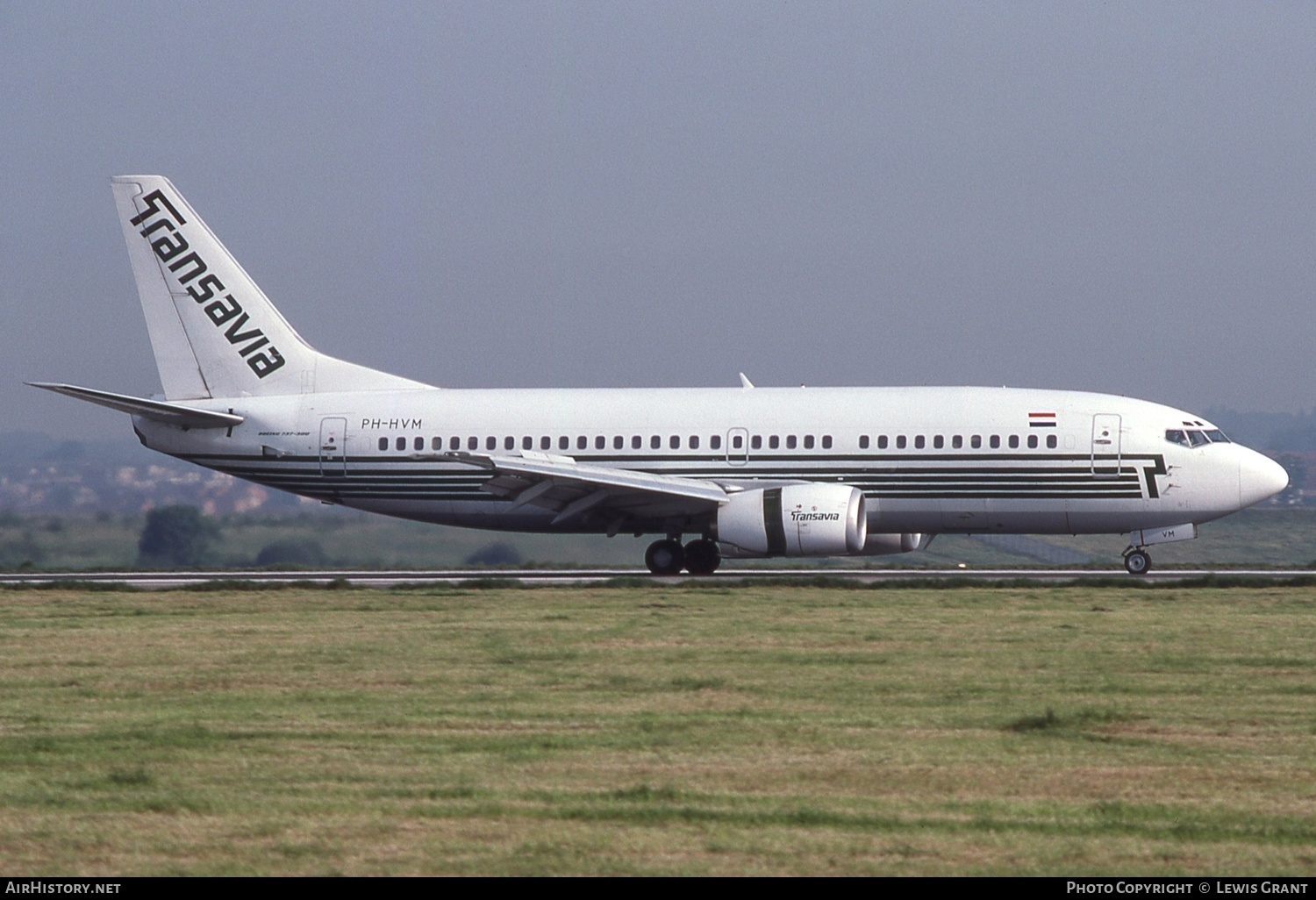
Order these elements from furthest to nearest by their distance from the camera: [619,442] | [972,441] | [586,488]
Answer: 1. [619,442]
2. [586,488]
3. [972,441]

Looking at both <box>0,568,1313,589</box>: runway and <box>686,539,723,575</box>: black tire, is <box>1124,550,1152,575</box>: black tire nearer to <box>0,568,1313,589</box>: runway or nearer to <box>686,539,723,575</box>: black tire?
<box>0,568,1313,589</box>: runway

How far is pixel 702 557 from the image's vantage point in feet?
109

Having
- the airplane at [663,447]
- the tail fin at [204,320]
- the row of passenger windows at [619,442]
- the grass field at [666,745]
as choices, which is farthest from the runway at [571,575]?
the grass field at [666,745]

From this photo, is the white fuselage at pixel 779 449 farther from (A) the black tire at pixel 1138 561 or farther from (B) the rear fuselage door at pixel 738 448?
(A) the black tire at pixel 1138 561

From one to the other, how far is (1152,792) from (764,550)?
2042 centimetres

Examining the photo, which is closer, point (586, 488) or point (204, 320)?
point (586, 488)

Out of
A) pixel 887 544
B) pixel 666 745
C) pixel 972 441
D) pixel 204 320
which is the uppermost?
pixel 204 320

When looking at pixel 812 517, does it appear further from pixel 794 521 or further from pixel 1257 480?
pixel 1257 480

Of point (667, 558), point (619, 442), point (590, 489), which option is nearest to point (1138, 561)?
point (667, 558)

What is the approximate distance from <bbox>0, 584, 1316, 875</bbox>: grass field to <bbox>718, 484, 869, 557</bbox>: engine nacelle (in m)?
7.94

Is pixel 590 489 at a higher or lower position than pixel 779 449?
lower

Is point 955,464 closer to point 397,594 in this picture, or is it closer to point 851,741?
point 397,594

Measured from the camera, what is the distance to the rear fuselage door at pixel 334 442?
3456 centimetres

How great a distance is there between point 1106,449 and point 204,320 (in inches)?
739
